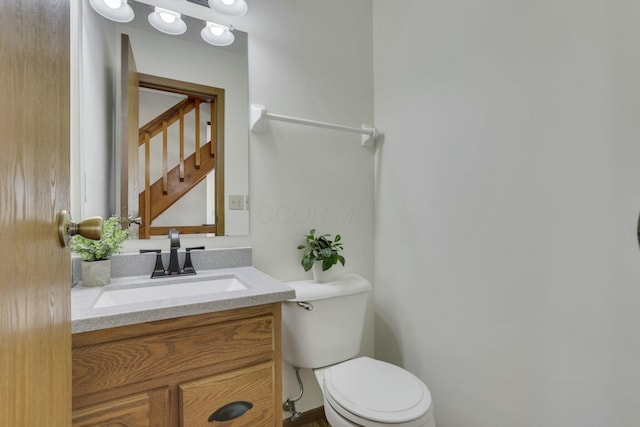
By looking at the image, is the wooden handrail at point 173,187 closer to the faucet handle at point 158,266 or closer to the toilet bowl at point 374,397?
the faucet handle at point 158,266

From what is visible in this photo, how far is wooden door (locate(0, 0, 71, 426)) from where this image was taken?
0.33m

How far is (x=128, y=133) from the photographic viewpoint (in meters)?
1.28

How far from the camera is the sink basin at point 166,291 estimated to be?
1.05 metres

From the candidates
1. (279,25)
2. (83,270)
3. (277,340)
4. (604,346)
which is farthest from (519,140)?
(83,270)

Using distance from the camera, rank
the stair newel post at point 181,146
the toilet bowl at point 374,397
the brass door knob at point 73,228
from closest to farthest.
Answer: the brass door knob at point 73,228 < the toilet bowl at point 374,397 < the stair newel post at point 181,146

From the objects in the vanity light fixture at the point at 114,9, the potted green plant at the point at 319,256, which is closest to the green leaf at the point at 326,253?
the potted green plant at the point at 319,256

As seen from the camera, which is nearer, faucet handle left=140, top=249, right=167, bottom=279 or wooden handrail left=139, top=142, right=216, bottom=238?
faucet handle left=140, top=249, right=167, bottom=279

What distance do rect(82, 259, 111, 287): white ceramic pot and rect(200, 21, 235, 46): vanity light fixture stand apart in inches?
41.9

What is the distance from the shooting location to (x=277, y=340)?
1.01 meters

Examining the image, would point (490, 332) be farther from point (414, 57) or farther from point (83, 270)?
point (83, 270)

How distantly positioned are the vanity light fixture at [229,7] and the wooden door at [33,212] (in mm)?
978

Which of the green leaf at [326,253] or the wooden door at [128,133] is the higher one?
the wooden door at [128,133]

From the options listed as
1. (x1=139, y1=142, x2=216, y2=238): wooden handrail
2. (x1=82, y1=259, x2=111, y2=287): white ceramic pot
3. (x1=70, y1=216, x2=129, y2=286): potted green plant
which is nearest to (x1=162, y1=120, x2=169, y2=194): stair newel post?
(x1=139, y1=142, x2=216, y2=238): wooden handrail

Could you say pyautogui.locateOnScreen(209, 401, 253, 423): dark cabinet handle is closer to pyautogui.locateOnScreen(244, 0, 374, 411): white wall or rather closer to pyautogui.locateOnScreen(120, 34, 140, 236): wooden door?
pyautogui.locateOnScreen(244, 0, 374, 411): white wall
